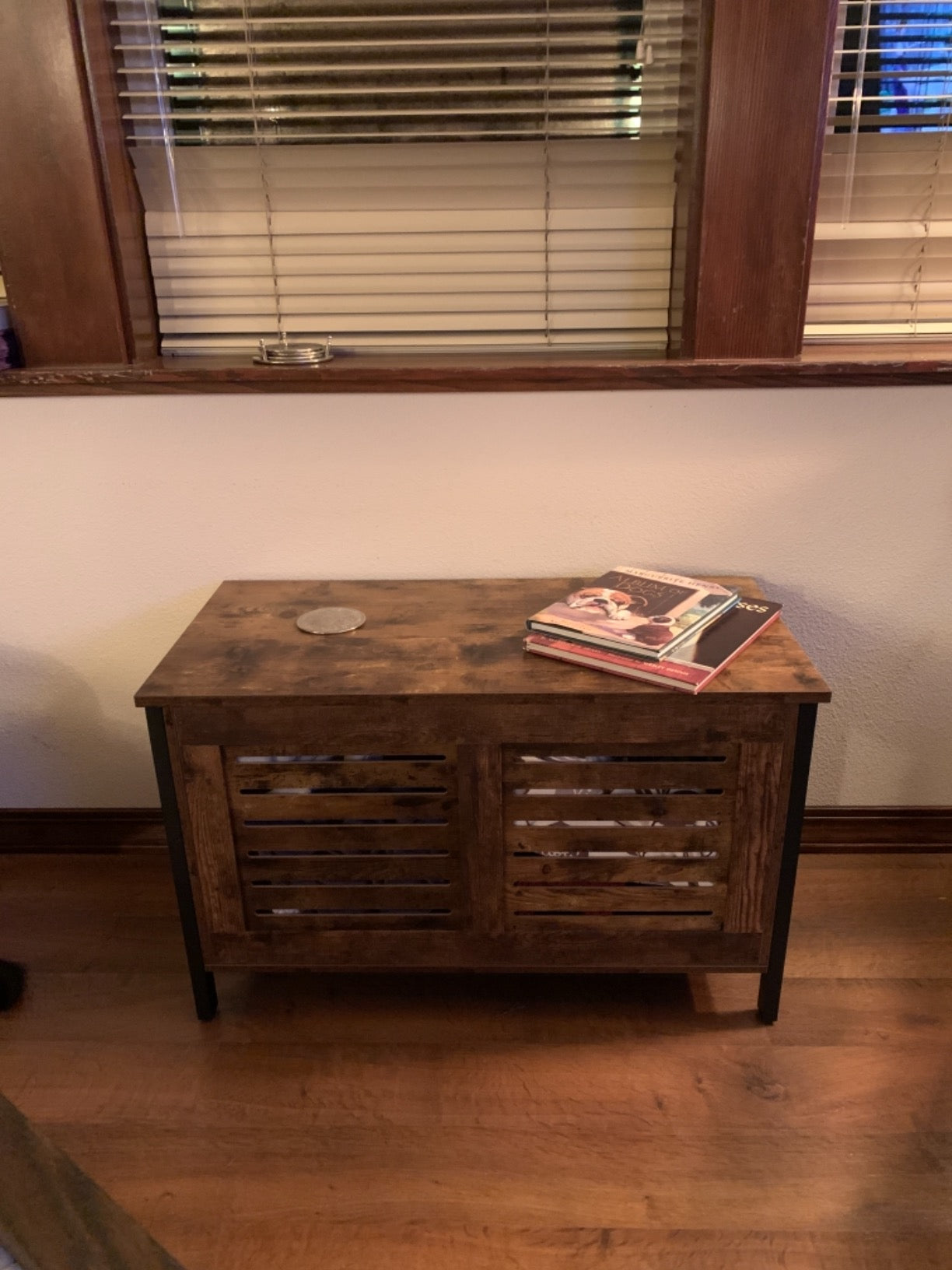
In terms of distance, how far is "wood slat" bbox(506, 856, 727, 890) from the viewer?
1.45 metres

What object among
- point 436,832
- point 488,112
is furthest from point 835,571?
point 488,112

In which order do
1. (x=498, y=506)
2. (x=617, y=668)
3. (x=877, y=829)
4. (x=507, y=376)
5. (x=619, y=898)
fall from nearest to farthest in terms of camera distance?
(x=617, y=668)
(x=619, y=898)
(x=507, y=376)
(x=498, y=506)
(x=877, y=829)

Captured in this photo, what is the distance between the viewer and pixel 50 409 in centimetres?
168

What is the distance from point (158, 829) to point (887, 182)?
1.77 m

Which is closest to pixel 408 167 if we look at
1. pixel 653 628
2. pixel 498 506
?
pixel 498 506

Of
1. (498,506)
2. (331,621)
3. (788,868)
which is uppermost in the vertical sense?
(498,506)

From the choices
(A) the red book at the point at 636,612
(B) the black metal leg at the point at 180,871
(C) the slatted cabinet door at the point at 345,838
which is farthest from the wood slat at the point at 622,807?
(B) the black metal leg at the point at 180,871

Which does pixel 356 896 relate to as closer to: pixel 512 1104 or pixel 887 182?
pixel 512 1104

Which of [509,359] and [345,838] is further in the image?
[509,359]

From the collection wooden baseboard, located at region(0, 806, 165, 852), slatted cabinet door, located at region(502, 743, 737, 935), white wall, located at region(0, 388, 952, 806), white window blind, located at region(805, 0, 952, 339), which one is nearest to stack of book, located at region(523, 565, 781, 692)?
slatted cabinet door, located at region(502, 743, 737, 935)

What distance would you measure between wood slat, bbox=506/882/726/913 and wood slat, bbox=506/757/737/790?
170 millimetres

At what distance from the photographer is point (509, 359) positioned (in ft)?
5.70

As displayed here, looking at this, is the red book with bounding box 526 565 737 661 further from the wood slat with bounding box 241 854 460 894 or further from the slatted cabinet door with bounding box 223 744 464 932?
the wood slat with bounding box 241 854 460 894

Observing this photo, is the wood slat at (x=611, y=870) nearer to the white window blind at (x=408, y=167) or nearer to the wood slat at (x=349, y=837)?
the wood slat at (x=349, y=837)
